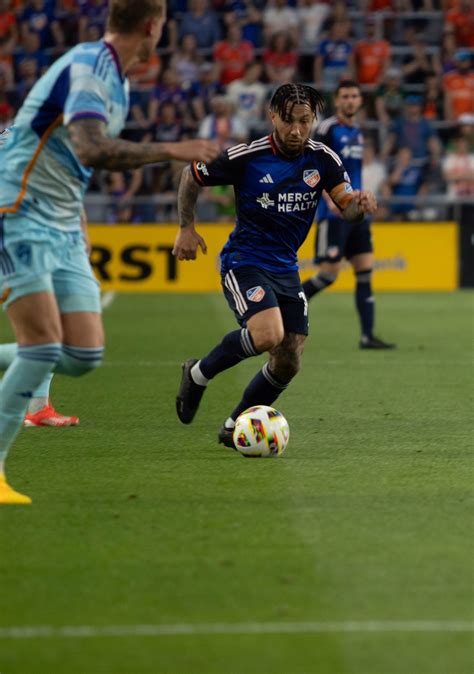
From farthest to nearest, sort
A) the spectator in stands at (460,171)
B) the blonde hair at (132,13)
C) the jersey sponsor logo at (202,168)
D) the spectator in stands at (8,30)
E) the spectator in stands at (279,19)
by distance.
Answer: the spectator in stands at (8,30), the spectator in stands at (279,19), the spectator in stands at (460,171), the jersey sponsor logo at (202,168), the blonde hair at (132,13)

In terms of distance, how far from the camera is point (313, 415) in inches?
323

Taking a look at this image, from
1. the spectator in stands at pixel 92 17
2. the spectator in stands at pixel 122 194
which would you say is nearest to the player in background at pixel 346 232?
the spectator in stands at pixel 122 194

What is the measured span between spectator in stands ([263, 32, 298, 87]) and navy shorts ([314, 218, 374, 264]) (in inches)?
402

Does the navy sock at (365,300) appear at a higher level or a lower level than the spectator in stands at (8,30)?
lower

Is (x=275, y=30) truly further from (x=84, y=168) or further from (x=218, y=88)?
(x=84, y=168)

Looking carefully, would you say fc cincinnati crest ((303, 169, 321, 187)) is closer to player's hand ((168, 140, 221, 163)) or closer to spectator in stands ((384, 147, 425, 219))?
player's hand ((168, 140, 221, 163))

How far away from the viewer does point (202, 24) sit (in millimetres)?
22859

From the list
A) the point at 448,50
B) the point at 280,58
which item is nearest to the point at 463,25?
the point at 448,50

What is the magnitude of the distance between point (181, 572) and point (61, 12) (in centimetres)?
2067

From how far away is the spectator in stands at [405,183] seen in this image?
20.9 m

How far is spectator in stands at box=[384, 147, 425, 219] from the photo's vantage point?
20859 millimetres

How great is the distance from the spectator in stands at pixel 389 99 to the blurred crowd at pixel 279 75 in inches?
0.8

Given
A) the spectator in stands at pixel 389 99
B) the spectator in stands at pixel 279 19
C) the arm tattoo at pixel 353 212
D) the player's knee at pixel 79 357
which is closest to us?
the player's knee at pixel 79 357

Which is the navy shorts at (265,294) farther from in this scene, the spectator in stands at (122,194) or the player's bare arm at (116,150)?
the spectator in stands at (122,194)
